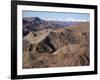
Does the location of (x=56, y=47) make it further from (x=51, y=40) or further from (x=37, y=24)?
(x=37, y=24)

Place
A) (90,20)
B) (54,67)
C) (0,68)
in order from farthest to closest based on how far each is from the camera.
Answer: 1. (90,20)
2. (54,67)
3. (0,68)

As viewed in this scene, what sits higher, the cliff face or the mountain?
the mountain

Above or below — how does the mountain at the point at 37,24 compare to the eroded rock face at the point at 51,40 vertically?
above

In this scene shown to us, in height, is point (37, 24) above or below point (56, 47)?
above

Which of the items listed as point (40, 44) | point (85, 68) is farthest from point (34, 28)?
point (85, 68)

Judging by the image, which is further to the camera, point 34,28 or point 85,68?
point 85,68

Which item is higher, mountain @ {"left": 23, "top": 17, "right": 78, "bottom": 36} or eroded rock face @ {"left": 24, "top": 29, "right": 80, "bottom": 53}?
mountain @ {"left": 23, "top": 17, "right": 78, "bottom": 36}

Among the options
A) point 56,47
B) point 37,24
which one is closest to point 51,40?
point 56,47

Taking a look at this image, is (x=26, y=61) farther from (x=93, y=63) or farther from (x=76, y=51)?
(x=93, y=63)
